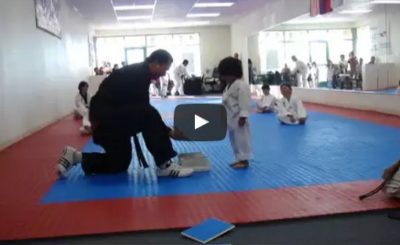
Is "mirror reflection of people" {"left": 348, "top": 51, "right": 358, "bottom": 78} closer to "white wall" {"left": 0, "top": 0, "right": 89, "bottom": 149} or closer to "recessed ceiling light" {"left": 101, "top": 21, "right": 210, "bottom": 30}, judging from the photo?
"white wall" {"left": 0, "top": 0, "right": 89, "bottom": 149}

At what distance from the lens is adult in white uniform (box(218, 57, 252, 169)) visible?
4.15 meters

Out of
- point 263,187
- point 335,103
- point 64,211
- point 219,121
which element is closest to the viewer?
point 64,211

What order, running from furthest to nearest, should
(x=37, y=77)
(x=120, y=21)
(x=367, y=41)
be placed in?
(x=120, y=21) < (x=367, y=41) < (x=37, y=77)

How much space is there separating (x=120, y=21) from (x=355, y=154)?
14996 millimetres

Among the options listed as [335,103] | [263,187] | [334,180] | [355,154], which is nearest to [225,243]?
[263,187]

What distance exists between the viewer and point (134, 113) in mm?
3947

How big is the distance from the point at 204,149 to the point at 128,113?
5.48 feet

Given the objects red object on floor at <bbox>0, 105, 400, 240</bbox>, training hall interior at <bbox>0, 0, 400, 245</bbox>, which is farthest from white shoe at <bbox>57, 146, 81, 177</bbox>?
red object on floor at <bbox>0, 105, 400, 240</bbox>

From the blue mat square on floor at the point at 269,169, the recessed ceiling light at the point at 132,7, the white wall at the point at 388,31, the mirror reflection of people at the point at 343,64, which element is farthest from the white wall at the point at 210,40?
the blue mat square on floor at the point at 269,169

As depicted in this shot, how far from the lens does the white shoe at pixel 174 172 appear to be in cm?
395

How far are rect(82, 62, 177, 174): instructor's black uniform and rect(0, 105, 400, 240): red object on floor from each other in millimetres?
714

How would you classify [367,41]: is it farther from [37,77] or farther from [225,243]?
[225,243]

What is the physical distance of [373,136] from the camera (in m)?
5.71

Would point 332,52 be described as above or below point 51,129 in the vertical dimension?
above
